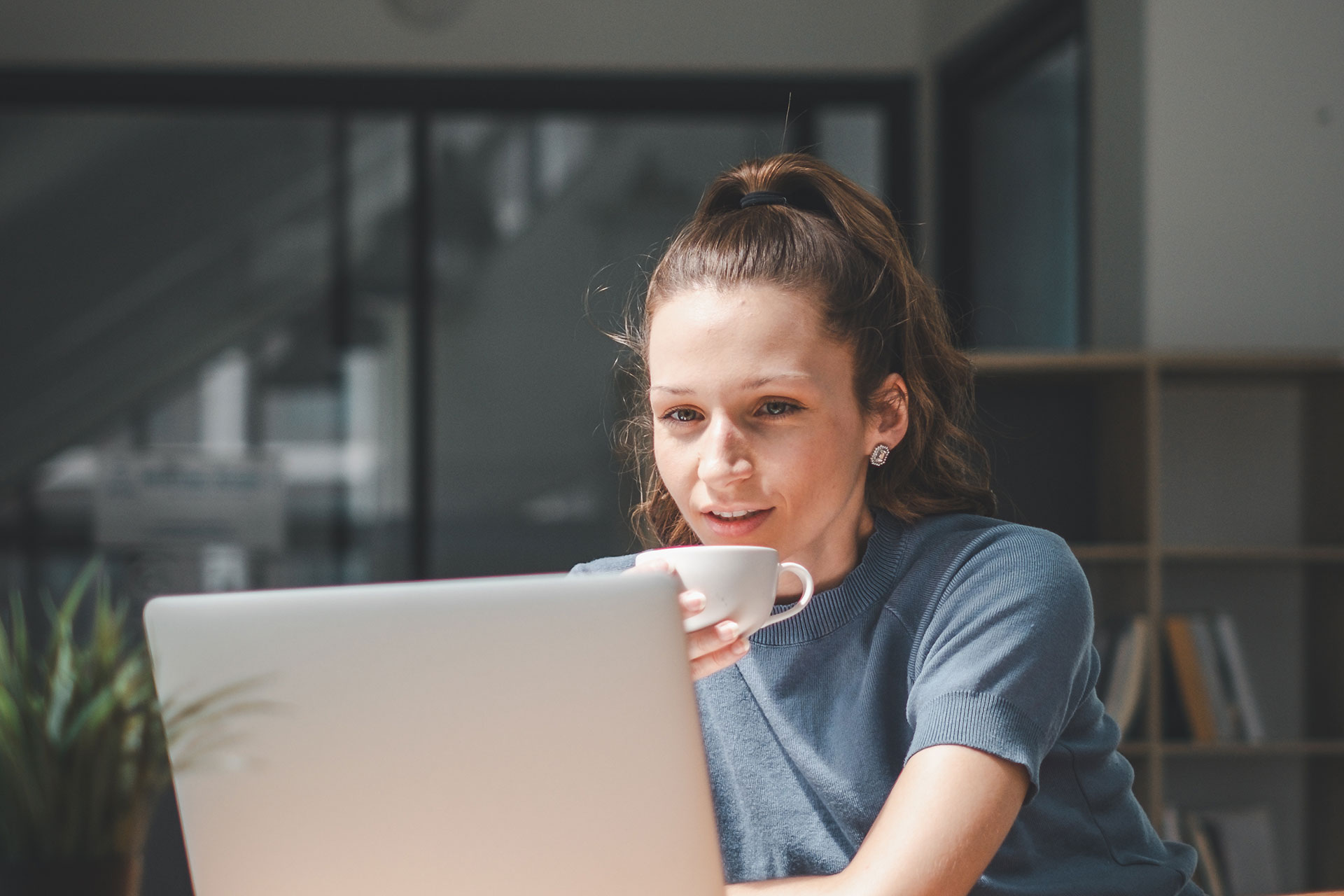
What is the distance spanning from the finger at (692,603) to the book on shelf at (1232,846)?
2192 mm

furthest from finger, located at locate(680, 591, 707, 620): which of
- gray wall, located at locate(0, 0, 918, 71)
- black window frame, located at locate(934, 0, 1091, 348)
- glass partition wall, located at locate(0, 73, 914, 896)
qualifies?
gray wall, located at locate(0, 0, 918, 71)

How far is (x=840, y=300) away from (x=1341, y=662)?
2132 millimetres

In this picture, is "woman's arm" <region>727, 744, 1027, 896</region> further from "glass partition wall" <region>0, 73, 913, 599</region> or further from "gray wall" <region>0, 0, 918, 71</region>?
"gray wall" <region>0, 0, 918, 71</region>

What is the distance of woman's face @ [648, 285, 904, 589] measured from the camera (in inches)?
44.1

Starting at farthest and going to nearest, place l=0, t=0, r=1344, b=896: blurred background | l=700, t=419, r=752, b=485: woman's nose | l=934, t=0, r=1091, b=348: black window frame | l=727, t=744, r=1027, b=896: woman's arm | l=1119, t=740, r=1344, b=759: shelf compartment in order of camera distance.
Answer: l=0, t=0, r=1344, b=896: blurred background
l=934, t=0, r=1091, b=348: black window frame
l=1119, t=740, r=1344, b=759: shelf compartment
l=700, t=419, r=752, b=485: woman's nose
l=727, t=744, r=1027, b=896: woman's arm

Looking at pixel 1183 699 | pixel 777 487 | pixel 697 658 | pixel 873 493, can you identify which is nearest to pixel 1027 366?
pixel 1183 699

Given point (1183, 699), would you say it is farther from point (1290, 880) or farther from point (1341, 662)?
point (1290, 880)

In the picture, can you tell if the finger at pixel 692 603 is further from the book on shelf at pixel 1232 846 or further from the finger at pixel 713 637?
the book on shelf at pixel 1232 846

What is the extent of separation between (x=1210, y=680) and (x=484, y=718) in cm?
241

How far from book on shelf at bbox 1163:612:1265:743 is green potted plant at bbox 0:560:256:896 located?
2.50m

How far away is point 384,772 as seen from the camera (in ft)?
2.12

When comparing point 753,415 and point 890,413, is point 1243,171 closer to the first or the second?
point 890,413

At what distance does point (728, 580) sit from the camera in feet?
2.84

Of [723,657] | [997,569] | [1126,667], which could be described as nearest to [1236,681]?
[1126,667]
